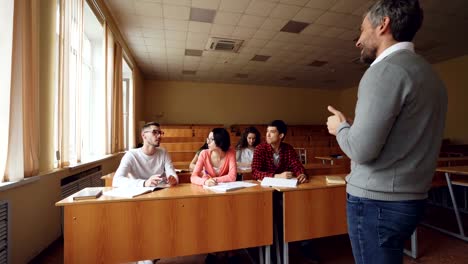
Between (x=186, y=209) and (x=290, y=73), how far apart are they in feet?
22.6

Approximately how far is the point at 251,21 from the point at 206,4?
2.94 feet

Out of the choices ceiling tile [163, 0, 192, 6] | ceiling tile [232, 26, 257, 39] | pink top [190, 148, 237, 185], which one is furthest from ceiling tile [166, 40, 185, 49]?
pink top [190, 148, 237, 185]

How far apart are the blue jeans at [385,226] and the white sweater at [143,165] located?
1536mm

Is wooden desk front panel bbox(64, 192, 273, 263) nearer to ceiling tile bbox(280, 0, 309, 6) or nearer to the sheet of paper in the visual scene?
the sheet of paper

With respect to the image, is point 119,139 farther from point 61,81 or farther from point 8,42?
point 8,42

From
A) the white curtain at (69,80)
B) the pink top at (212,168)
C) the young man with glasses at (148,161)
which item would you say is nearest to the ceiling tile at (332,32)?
the pink top at (212,168)

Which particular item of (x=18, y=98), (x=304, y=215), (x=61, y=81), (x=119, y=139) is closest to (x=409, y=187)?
(x=304, y=215)

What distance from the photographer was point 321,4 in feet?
11.9

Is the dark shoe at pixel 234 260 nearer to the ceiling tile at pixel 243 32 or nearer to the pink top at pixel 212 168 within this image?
the pink top at pixel 212 168

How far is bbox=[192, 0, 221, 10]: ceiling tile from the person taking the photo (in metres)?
3.55

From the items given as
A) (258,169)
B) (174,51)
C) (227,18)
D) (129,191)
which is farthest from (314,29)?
(129,191)

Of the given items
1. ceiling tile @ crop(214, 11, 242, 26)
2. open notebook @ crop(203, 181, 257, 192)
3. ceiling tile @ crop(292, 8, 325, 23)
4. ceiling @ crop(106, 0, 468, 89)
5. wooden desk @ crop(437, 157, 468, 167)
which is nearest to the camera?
open notebook @ crop(203, 181, 257, 192)

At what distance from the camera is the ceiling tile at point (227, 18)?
12.8 feet

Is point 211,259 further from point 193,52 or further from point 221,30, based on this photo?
point 193,52
